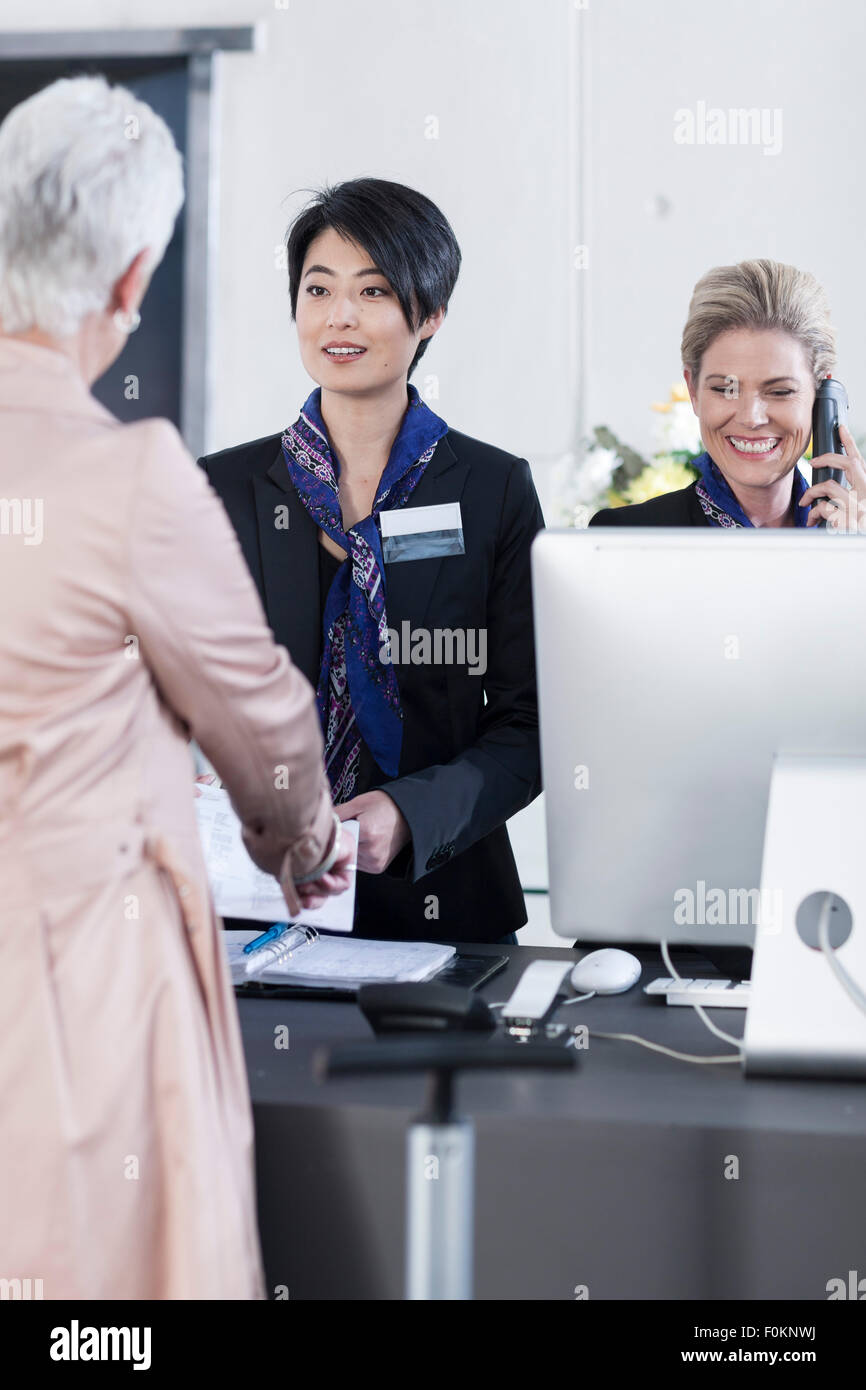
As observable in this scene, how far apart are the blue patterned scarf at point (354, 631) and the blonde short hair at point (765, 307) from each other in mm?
628

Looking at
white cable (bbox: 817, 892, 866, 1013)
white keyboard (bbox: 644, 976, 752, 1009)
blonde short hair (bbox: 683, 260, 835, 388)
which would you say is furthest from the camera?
blonde short hair (bbox: 683, 260, 835, 388)

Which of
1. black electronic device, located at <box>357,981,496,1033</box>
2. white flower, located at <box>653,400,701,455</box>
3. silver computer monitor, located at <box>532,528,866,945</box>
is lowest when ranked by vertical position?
black electronic device, located at <box>357,981,496,1033</box>

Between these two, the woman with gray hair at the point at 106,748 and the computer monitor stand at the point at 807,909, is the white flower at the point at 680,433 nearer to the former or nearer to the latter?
the computer monitor stand at the point at 807,909

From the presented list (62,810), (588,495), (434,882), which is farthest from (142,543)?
(588,495)

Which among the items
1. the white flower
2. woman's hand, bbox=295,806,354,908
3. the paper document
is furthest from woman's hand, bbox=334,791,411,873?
the white flower

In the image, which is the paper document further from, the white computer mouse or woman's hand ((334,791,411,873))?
the white computer mouse

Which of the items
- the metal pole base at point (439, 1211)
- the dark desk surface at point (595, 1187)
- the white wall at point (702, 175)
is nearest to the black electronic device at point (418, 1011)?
the dark desk surface at point (595, 1187)

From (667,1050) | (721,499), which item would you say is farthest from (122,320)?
(721,499)

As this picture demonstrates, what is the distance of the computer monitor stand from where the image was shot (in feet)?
4.67

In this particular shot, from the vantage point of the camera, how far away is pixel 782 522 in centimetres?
259

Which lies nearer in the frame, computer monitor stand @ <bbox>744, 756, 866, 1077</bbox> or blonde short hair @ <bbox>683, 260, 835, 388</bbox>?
computer monitor stand @ <bbox>744, 756, 866, 1077</bbox>

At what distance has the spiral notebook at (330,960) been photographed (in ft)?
5.77
